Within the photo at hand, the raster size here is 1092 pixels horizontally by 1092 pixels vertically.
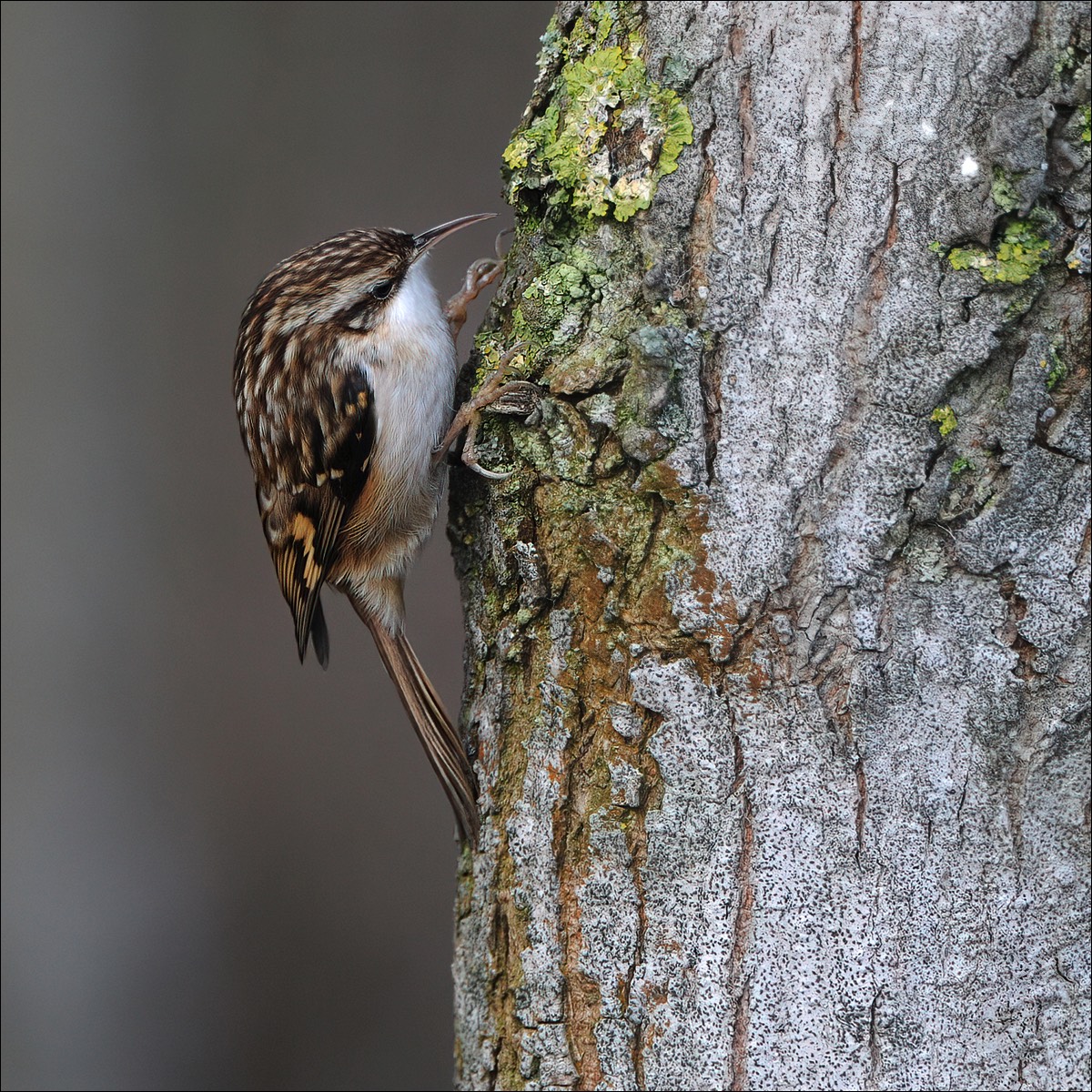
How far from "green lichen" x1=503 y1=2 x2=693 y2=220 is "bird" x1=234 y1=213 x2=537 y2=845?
629 mm

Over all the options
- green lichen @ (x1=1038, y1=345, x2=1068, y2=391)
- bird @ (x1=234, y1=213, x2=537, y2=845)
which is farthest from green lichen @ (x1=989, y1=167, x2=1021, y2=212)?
bird @ (x1=234, y1=213, x2=537, y2=845)

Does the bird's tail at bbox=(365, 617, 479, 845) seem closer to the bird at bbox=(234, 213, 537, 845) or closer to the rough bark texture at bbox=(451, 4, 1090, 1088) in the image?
the bird at bbox=(234, 213, 537, 845)

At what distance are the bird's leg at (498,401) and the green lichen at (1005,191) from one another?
636 millimetres

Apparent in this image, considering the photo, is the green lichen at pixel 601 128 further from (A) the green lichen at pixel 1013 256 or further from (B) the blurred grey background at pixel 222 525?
(B) the blurred grey background at pixel 222 525

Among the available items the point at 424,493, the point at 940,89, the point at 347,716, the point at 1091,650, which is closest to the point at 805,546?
the point at 1091,650

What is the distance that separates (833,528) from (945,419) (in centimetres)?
19

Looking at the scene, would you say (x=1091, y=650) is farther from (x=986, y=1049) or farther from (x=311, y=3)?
(x=311, y=3)

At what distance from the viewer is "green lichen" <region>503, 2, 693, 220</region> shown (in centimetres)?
135

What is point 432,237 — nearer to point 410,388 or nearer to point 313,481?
point 410,388

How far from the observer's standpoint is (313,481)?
2.31m

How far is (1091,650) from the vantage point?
1.28 m

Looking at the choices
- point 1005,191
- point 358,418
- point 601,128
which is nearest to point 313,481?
point 358,418

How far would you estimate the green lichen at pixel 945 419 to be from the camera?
1.27 meters

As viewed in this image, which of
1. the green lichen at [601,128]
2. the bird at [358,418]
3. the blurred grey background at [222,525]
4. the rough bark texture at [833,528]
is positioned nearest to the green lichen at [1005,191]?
the rough bark texture at [833,528]
